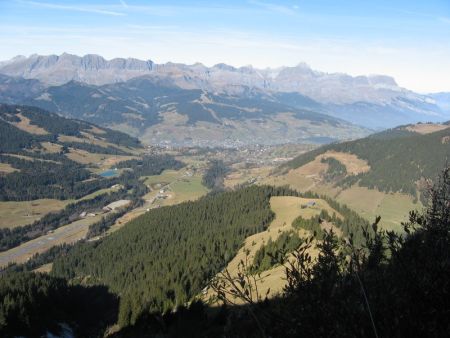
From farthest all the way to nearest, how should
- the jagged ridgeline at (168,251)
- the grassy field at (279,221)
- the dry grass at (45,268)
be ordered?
the dry grass at (45,268), the grassy field at (279,221), the jagged ridgeline at (168,251)

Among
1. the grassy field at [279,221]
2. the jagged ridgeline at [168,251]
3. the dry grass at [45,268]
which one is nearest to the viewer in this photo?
the jagged ridgeline at [168,251]

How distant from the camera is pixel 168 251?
140m

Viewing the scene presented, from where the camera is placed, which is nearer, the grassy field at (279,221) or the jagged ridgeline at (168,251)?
the jagged ridgeline at (168,251)

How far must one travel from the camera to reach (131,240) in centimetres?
16650

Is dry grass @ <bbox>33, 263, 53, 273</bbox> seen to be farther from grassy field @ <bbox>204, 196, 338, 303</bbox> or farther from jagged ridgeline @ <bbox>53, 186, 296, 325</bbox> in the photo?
grassy field @ <bbox>204, 196, 338, 303</bbox>

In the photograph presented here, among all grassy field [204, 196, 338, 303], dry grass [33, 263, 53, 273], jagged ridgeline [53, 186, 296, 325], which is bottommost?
dry grass [33, 263, 53, 273]

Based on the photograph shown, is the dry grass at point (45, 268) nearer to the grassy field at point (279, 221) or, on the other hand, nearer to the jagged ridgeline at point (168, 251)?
the jagged ridgeline at point (168, 251)

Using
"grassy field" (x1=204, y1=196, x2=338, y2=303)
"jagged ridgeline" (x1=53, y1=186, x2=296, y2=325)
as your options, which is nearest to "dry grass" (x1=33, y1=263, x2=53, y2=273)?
"jagged ridgeline" (x1=53, y1=186, x2=296, y2=325)

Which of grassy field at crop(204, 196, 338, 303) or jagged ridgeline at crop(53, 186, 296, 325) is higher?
grassy field at crop(204, 196, 338, 303)

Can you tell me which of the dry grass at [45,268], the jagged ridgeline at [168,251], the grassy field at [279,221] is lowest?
the dry grass at [45,268]

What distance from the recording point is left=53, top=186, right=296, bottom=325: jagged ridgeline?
317 feet

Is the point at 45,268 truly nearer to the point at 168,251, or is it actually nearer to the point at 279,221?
the point at 168,251

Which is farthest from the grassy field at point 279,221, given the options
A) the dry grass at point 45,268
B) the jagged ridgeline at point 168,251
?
the dry grass at point 45,268

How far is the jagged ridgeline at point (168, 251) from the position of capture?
317ft
